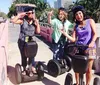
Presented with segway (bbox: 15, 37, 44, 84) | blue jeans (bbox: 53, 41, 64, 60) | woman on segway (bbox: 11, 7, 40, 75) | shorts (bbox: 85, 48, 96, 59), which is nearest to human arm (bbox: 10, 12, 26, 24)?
woman on segway (bbox: 11, 7, 40, 75)

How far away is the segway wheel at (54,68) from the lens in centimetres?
583

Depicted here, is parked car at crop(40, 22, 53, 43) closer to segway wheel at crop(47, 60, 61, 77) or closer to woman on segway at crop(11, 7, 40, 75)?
segway wheel at crop(47, 60, 61, 77)

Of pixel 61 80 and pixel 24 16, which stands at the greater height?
pixel 24 16

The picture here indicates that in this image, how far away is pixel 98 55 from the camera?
6.80 metres

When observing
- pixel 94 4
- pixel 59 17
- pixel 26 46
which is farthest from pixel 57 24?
pixel 94 4

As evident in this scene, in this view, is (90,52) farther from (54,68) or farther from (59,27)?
(59,27)

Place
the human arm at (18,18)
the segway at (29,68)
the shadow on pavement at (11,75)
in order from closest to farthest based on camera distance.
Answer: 1. the segway at (29,68)
2. the human arm at (18,18)
3. the shadow on pavement at (11,75)

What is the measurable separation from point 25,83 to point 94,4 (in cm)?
4217

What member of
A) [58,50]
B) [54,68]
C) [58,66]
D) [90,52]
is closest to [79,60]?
[90,52]

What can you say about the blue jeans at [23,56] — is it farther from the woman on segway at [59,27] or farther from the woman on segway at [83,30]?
the woman on segway at [83,30]

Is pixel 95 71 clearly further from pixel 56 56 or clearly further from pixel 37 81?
pixel 37 81

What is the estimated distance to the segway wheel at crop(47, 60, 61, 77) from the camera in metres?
5.83

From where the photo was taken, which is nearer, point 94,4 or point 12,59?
point 12,59

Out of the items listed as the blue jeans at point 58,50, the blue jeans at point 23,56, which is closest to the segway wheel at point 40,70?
the blue jeans at point 23,56
